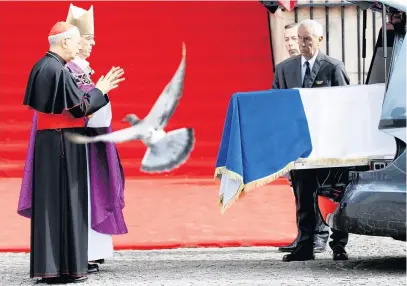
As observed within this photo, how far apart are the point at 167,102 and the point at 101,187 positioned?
1.12 metres

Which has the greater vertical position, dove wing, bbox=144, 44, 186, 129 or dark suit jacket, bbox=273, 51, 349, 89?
dark suit jacket, bbox=273, 51, 349, 89

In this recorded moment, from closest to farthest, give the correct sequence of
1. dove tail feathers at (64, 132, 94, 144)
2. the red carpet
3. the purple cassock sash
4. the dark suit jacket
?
dove tail feathers at (64, 132, 94, 144), the purple cassock sash, the dark suit jacket, the red carpet

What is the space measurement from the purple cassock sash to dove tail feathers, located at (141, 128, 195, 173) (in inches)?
28.0

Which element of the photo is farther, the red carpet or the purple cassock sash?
the red carpet

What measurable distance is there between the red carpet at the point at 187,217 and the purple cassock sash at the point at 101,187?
1316 mm

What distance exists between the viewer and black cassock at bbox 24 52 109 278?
8625 mm

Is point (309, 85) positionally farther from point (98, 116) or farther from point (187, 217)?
point (187, 217)

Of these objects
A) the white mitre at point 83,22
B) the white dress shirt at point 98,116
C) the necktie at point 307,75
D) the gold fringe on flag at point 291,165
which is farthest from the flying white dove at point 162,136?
the necktie at point 307,75

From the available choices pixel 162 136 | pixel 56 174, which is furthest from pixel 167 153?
pixel 56 174

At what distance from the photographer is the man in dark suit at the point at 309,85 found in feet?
30.8

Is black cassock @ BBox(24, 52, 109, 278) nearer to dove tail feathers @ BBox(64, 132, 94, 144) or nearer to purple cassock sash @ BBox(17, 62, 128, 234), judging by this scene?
dove tail feathers @ BBox(64, 132, 94, 144)

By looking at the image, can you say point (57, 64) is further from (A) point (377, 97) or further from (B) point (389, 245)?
(B) point (389, 245)

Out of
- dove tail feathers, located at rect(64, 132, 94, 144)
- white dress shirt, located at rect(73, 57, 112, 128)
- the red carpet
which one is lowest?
the red carpet

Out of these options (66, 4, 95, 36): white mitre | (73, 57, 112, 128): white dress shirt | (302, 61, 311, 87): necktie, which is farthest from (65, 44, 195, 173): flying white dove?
(302, 61, 311, 87): necktie
